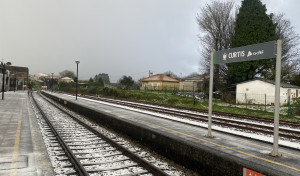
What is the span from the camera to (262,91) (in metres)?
29.3

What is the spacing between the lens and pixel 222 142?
7633 mm

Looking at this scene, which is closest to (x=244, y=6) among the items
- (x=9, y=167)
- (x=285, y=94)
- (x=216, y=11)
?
(x=216, y=11)

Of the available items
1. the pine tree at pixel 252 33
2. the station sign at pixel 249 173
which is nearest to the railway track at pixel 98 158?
the station sign at pixel 249 173

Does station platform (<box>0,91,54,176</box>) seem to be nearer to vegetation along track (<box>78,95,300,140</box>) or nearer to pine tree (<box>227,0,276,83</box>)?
vegetation along track (<box>78,95,300,140</box>)

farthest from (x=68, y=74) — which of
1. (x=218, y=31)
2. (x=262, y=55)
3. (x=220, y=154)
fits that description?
(x=220, y=154)

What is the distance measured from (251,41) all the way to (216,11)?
318 inches

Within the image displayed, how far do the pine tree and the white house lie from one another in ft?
13.1

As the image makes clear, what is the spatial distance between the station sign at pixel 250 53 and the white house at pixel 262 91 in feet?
76.0

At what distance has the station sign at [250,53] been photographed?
5.52 meters

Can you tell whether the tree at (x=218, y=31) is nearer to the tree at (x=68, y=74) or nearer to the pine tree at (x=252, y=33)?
the pine tree at (x=252, y=33)

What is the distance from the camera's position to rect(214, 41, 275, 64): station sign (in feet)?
18.1

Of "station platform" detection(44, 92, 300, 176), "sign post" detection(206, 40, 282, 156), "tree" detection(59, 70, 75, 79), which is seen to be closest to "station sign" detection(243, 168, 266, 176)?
"station platform" detection(44, 92, 300, 176)

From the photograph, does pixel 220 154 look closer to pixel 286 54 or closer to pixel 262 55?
pixel 262 55

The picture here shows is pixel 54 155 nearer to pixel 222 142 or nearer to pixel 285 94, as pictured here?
pixel 222 142
